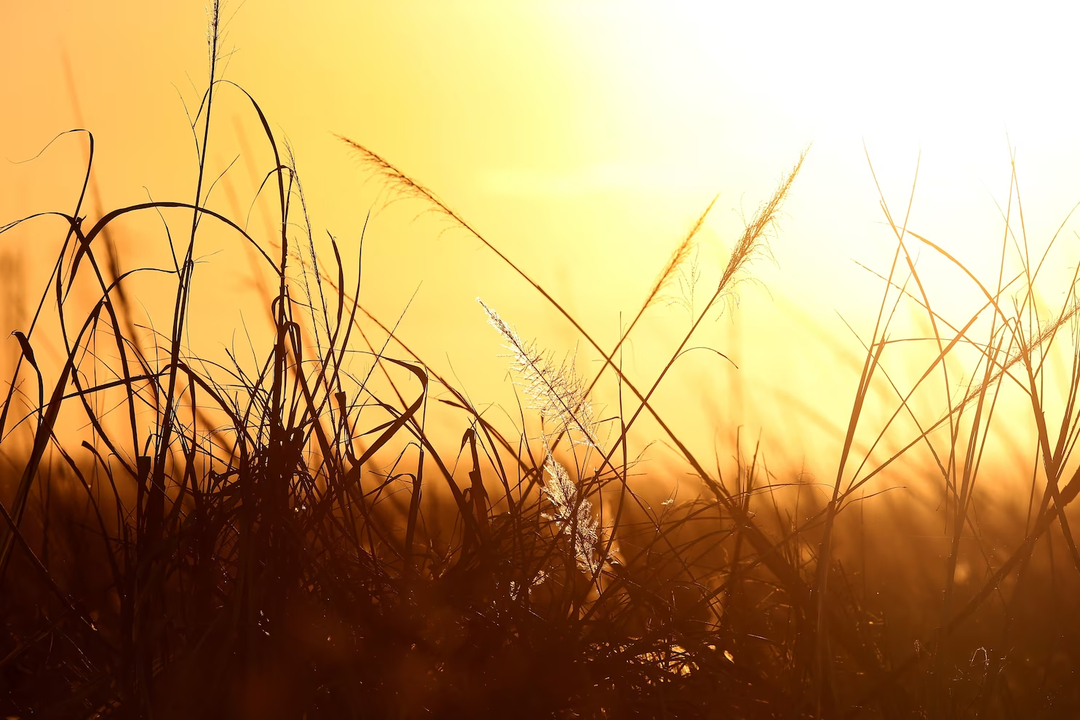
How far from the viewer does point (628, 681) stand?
104cm

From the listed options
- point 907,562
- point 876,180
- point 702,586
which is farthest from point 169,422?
point 907,562

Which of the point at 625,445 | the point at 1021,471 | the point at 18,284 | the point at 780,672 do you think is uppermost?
the point at 18,284

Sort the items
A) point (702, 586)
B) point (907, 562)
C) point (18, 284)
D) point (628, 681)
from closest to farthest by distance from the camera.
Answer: point (628, 681), point (702, 586), point (907, 562), point (18, 284)

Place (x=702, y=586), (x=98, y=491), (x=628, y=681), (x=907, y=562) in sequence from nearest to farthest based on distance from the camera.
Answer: (x=628, y=681) < (x=702, y=586) < (x=98, y=491) < (x=907, y=562)

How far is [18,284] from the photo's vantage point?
165 centimetres

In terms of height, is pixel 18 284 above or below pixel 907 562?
above

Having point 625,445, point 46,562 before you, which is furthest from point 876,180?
point 46,562

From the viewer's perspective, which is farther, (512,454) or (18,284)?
(18,284)

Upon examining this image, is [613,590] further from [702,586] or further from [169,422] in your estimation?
[169,422]

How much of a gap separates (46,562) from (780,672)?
1.09 m

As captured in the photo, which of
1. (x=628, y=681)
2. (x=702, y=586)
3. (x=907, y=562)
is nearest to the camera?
(x=628, y=681)

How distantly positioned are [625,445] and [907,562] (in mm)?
557

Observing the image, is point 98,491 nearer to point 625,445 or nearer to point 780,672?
point 625,445

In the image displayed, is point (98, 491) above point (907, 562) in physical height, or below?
above
